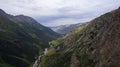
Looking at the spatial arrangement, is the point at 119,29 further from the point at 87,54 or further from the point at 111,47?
the point at 87,54

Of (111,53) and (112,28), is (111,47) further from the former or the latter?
(112,28)

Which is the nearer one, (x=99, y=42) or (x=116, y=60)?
(x=116, y=60)

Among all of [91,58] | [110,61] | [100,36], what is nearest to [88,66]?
[91,58]

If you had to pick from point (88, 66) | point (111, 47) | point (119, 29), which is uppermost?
point (119, 29)

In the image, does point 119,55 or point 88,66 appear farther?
point 88,66

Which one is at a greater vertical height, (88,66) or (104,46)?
(104,46)

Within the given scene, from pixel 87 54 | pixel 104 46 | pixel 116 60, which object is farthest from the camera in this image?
pixel 87 54

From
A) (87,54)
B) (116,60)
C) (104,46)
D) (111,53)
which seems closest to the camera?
(116,60)

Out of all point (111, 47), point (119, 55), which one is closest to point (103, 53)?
point (111, 47)

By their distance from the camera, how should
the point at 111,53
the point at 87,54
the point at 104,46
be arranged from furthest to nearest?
the point at 87,54 → the point at 104,46 → the point at 111,53
